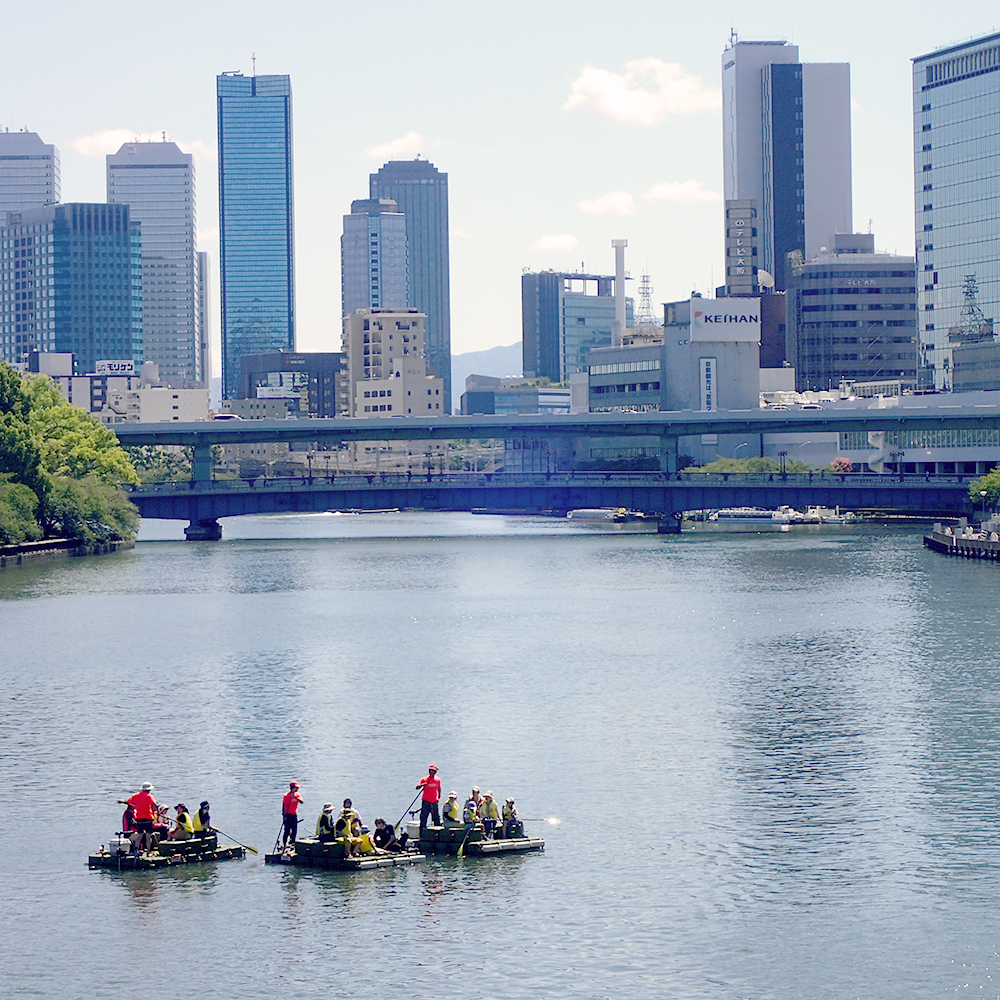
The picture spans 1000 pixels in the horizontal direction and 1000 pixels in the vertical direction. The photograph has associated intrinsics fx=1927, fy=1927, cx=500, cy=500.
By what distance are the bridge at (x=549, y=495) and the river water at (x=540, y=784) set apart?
2426 inches

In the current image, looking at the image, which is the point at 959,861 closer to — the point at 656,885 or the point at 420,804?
the point at 656,885

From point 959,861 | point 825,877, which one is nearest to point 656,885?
point 825,877

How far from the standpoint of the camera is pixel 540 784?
57.1m

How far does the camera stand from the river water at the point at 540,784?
41719 mm

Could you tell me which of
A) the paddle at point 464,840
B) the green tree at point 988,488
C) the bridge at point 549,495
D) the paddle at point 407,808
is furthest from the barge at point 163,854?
the green tree at point 988,488

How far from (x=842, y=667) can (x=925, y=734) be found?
675 inches

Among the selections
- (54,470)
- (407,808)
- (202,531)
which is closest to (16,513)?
(54,470)

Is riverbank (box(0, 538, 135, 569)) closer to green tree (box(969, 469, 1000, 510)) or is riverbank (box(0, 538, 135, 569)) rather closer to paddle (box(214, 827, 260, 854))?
green tree (box(969, 469, 1000, 510))

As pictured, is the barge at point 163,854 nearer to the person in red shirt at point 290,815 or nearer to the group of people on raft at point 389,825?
the person in red shirt at point 290,815

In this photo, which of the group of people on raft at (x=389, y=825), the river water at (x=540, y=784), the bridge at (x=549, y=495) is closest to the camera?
the river water at (x=540, y=784)

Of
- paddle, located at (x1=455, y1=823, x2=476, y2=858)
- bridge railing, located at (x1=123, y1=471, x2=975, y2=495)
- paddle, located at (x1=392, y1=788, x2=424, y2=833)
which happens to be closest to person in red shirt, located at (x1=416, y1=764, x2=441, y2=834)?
paddle, located at (x1=392, y1=788, x2=424, y2=833)

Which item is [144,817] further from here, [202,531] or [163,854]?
[202,531]

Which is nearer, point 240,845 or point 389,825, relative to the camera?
point 240,845

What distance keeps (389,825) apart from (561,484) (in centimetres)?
12886
